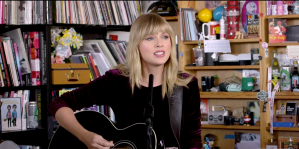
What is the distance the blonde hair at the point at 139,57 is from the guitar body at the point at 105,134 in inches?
11.0

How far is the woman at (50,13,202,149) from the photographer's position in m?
1.78

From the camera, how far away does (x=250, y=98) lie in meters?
3.53

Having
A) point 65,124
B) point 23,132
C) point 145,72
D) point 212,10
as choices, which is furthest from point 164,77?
point 212,10

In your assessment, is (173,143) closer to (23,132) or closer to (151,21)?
(151,21)

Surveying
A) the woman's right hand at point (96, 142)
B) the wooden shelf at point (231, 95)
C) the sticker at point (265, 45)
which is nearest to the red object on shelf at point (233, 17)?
the sticker at point (265, 45)

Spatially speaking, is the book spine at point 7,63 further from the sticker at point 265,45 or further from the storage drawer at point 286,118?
the storage drawer at point 286,118

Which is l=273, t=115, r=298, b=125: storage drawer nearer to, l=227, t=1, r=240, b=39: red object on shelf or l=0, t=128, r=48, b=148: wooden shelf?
l=227, t=1, r=240, b=39: red object on shelf

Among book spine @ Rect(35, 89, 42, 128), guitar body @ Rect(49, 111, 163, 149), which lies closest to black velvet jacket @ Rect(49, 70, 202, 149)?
guitar body @ Rect(49, 111, 163, 149)

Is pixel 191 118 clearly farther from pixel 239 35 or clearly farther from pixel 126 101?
pixel 239 35

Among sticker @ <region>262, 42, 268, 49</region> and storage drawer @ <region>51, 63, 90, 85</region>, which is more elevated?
sticker @ <region>262, 42, 268, 49</region>

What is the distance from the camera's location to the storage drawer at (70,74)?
2.94 m

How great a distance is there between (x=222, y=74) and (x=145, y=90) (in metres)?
2.00

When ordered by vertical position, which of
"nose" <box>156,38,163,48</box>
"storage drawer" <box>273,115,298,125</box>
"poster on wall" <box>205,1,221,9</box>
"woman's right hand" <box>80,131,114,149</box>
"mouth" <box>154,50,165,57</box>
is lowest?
"storage drawer" <box>273,115,298,125</box>

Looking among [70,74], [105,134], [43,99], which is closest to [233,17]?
[70,74]
